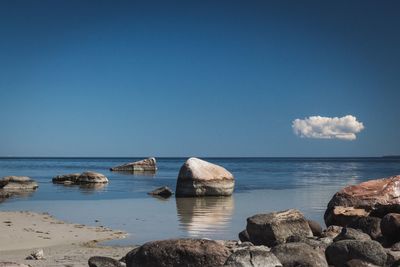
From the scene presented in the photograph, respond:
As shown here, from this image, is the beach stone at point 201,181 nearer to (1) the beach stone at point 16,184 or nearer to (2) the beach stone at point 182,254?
(1) the beach stone at point 16,184

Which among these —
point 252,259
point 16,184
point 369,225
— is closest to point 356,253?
point 252,259

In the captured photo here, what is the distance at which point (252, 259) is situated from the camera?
7969mm

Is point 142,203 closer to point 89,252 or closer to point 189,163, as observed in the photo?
point 189,163

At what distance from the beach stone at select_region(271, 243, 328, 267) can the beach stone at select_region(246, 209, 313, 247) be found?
2496 mm

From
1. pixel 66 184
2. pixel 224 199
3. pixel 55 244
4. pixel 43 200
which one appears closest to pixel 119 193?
pixel 43 200

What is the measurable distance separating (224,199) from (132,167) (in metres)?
45.2

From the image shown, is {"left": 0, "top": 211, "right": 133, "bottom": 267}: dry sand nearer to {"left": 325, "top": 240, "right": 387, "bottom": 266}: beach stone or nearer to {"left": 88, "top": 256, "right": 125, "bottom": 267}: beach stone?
{"left": 88, "top": 256, "right": 125, "bottom": 267}: beach stone

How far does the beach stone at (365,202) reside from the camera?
14.0 meters

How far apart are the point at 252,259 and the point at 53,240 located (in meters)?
7.21

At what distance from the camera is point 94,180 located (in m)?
41.7

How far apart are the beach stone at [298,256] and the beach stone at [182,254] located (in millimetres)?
896

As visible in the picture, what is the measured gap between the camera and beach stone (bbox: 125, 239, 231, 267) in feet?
27.2

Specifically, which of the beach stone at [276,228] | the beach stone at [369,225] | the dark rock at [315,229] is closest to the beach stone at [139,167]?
the dark rock at [315,229]

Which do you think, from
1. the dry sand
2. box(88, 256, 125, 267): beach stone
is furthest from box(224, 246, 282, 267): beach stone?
the dry sand
